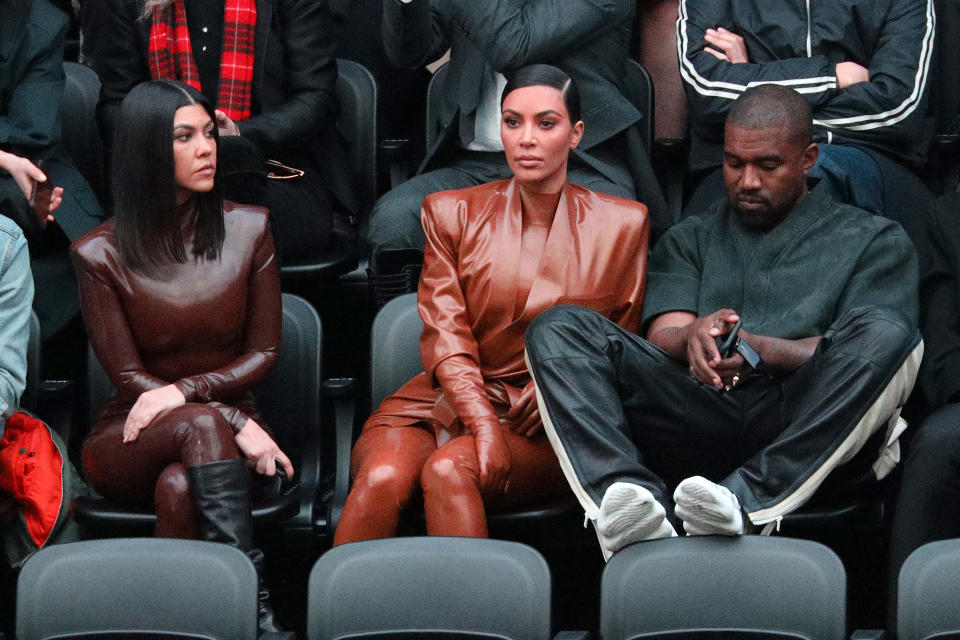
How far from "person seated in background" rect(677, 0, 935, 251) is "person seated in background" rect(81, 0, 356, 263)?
2.88 ft

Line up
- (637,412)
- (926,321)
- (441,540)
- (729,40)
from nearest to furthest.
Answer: (441,540) → (637,412) → (926,321) → (729,40)

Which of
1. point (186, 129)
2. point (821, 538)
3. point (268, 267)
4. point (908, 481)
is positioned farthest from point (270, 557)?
point (908, 481)

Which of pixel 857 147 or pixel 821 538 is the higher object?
pixel 857 147

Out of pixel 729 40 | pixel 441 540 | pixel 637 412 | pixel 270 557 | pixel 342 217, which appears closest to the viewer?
pixel 441 540

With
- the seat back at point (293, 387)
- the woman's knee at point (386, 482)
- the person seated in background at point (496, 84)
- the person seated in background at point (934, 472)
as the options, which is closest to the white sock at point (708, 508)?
the person seated in background at point (934, 472)

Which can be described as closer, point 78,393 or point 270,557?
point 270,557

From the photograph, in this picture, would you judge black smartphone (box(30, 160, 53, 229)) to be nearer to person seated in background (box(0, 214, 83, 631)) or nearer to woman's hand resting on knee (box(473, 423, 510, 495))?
person seated in background (box(0, 214, 83, 631))

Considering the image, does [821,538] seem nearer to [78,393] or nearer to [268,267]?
[268,267]

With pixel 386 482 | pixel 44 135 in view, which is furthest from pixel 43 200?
pixel 386 482

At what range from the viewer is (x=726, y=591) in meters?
2.21

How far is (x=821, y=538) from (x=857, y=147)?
977mm

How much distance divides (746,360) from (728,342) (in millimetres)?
45

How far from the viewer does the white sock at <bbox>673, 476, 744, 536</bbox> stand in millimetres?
2408

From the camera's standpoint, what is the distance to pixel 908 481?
9.25ft
